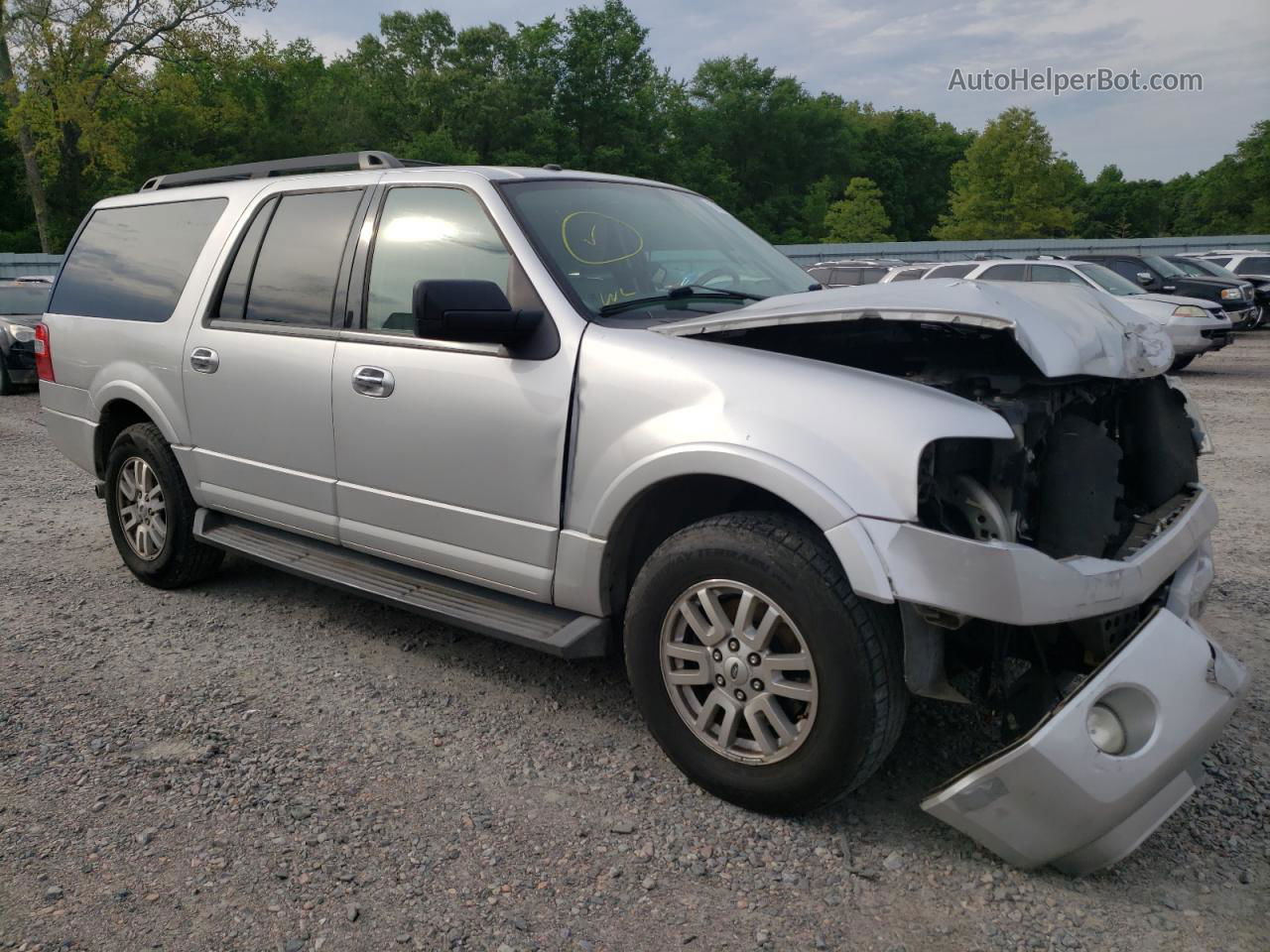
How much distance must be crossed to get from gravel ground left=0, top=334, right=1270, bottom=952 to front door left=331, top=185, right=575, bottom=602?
0.58 metres

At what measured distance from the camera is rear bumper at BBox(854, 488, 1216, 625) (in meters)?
2.46

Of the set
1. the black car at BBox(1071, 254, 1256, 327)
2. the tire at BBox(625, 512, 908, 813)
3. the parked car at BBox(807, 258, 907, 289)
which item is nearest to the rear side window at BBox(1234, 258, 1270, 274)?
the black car at BBox(1071, 254, 1256, 327)

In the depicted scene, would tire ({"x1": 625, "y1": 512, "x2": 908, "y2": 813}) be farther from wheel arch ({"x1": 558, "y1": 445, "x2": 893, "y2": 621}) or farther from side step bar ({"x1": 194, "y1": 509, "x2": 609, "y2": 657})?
side step bar ({"x1": 194, "y1": 509, "x2": 609, "y2": 657})

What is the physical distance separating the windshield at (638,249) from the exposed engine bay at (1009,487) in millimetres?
577

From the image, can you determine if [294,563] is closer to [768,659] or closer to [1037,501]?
[768,659]

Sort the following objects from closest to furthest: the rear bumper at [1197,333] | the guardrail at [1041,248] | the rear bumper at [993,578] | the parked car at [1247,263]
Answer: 1. the rear bumper at [993,578]
2. the rear bumper at [1197,333]
3. the parked car at [1247,263]
4. the guardrail at [1041,248]

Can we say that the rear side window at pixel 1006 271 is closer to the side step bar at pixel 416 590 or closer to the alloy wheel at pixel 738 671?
the side step bar at pixel 416 590

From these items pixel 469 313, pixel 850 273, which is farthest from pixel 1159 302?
pixel 469 313

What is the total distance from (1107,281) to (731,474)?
15088mm

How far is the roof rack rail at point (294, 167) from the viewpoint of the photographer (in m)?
4.40

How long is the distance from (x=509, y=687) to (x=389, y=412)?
1146 millimetres

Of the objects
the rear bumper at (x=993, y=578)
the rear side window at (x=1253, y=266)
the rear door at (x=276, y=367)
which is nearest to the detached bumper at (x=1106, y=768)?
the rear bumper at (x=993, y=578)

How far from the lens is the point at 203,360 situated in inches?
179

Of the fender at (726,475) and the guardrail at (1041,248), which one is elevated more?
the fender at (726,475)
